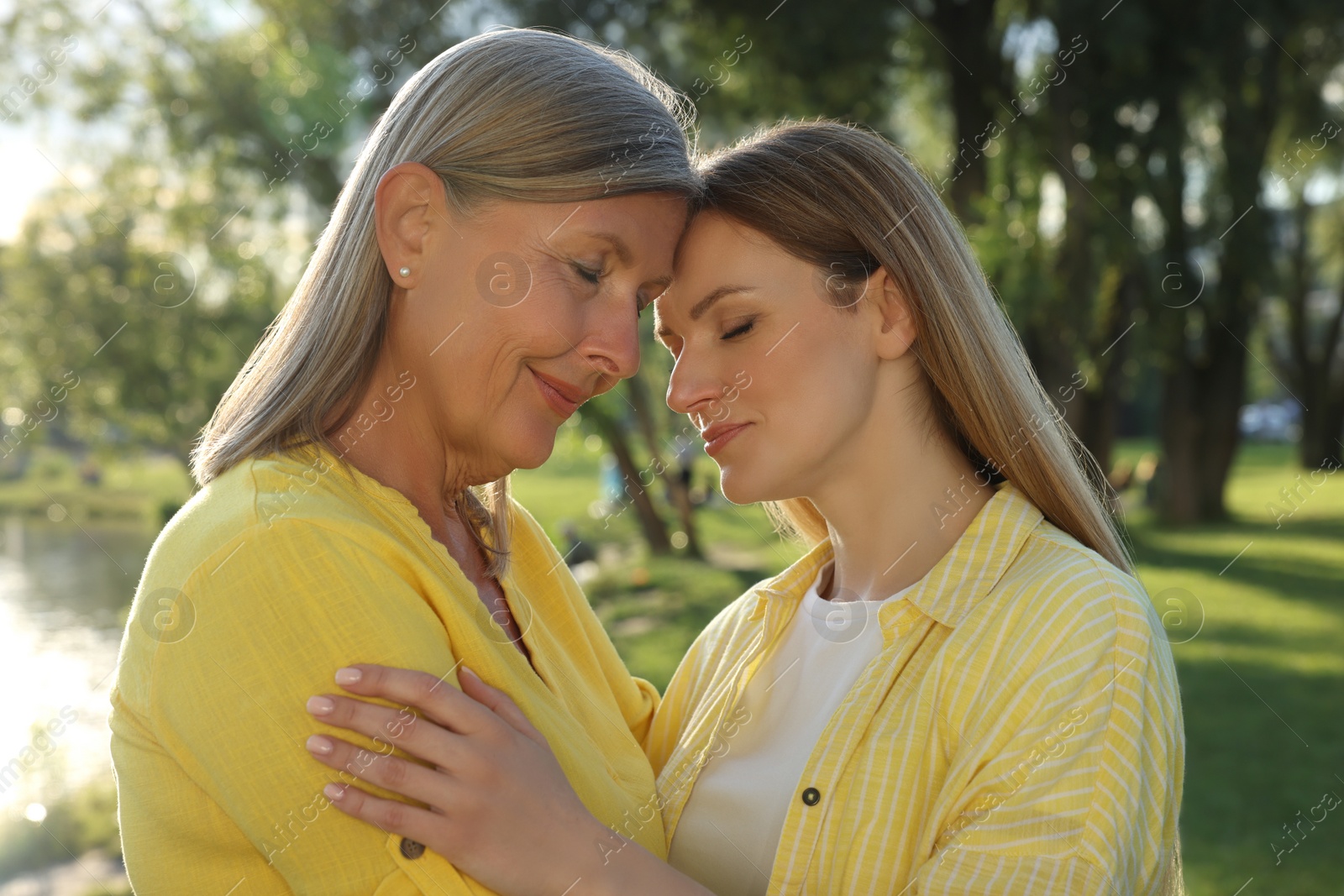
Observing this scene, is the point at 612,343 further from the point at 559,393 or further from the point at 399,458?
the point at 399,458

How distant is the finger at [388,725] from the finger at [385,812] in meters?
0.08

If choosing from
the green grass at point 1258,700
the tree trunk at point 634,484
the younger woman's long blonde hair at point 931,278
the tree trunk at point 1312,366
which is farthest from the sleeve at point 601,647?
the tree trunk at point 1312,366

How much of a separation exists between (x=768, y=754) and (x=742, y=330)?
98cm

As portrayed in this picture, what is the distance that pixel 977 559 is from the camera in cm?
231

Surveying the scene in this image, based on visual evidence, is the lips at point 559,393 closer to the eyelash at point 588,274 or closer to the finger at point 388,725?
the eyelash at point 588,274

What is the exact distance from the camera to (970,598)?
224cm

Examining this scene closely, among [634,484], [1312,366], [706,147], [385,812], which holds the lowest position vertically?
[385,812]

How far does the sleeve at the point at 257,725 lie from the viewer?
163cm

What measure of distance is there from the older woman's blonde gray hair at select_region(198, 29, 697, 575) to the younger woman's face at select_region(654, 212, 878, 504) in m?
0.43

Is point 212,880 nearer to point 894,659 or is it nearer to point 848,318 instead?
point 894,659

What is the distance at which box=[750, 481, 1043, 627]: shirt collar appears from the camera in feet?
7.38

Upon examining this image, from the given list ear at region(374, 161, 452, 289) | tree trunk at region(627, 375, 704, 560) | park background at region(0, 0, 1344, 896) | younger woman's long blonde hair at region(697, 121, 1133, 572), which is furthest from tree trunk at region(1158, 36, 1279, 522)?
ear at region(374, 161, 452, 289)

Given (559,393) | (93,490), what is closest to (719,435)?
(559,393)

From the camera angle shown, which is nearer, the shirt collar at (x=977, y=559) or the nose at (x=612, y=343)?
the nose at (x=612, y=343)
